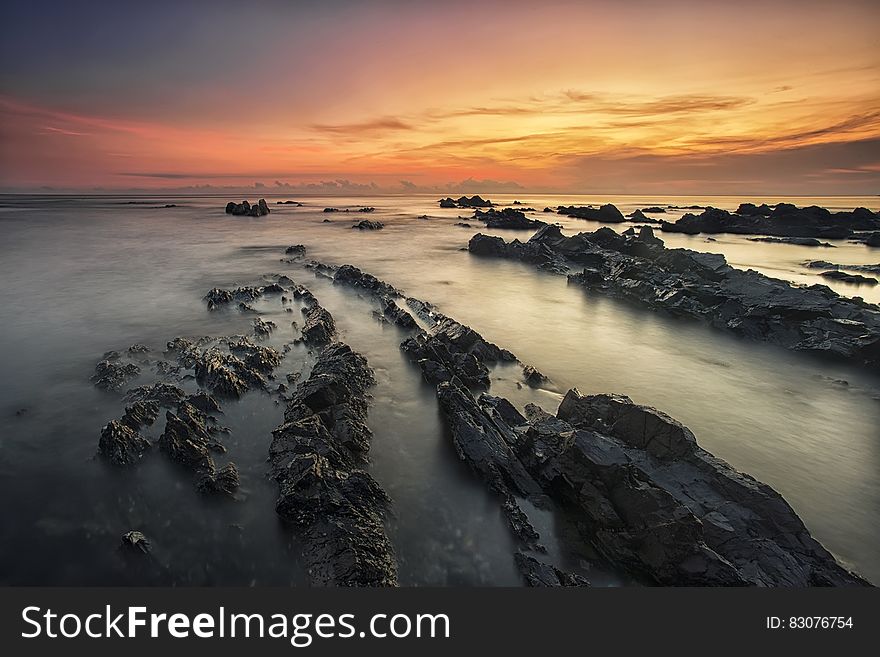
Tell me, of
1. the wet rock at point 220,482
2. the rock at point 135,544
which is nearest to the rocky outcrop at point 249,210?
the wet rock at point 220,482

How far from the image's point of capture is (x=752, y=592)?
5016 millimetres

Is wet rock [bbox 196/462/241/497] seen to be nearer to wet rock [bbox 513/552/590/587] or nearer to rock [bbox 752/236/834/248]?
wet rock [bbox 513/552/590/587]

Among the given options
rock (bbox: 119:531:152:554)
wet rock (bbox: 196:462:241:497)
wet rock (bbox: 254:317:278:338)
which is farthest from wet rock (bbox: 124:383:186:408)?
wet rock (bbox: 254:317:278:338)

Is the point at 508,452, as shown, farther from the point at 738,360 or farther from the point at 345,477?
the point at 738,360

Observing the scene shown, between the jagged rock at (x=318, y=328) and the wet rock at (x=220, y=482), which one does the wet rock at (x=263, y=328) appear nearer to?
the jagged rock at (x=318, y=328)

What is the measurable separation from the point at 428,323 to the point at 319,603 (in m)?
15.6

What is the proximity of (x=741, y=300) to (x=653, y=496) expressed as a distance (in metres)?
17.9

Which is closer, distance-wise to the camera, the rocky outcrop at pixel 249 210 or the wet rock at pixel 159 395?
the wet rock at pixel 159 395

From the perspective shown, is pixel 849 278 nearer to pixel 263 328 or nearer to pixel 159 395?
pixel 263 328

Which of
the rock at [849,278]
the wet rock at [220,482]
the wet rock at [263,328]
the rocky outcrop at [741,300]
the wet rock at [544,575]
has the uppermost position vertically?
the rock at [849,278]

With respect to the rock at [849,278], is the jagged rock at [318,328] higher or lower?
lower

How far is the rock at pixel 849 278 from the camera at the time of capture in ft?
94.2

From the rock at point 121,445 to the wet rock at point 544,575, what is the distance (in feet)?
27.7

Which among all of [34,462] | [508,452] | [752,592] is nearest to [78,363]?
[34,462]
